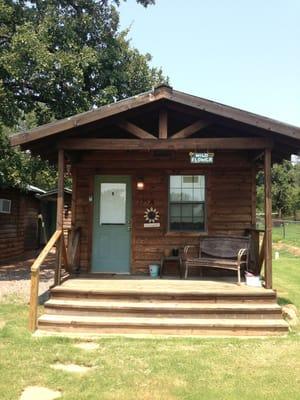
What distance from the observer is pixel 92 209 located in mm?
8570

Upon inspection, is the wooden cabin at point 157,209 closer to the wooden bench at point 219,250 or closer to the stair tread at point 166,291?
the stair tread at point 166,291

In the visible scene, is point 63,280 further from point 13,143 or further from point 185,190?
point 185,190

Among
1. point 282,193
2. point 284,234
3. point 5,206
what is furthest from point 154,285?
point 282,193

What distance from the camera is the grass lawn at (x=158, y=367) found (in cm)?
399

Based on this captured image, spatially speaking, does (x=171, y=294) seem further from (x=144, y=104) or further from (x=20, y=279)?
(x=20, y=279)

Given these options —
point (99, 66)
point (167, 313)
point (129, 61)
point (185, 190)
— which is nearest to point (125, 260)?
point (185, 190)

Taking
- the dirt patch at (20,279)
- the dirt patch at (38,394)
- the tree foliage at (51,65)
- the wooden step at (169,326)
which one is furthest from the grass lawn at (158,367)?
the tree foliage at (51,65)

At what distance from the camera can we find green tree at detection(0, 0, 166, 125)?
11.0 m

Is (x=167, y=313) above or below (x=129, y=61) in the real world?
below

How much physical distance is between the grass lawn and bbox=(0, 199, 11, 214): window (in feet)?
31.6

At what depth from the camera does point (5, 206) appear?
50.5 ft

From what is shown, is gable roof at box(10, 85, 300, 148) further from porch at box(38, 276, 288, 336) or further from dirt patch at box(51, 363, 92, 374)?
dirt patch at box(51, 363, 92, 374)

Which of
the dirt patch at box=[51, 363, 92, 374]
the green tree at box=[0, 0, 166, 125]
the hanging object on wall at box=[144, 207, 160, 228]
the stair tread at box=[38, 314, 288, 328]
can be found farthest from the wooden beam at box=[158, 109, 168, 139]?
the green tree at box=[0, 0, 166, 125]

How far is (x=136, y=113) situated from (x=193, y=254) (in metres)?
3.02
